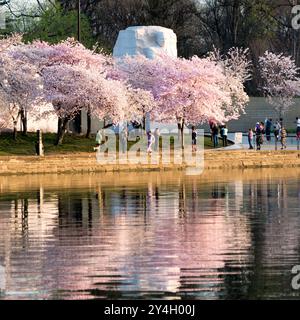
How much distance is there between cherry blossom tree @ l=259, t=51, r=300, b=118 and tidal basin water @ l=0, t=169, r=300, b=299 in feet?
166

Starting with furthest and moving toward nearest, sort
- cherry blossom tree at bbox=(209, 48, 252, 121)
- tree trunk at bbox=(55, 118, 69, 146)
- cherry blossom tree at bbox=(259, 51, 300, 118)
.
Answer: cherry blossom tree at bbox=(259, 51, 300, 118), cherry blossom tree at bbox=(209, 48, 252, 121), tree trunk at bbox=(55, 118, 69, 146)

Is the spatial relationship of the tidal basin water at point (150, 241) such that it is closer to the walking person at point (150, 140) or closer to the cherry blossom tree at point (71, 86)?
the walking person at point (150, 140)

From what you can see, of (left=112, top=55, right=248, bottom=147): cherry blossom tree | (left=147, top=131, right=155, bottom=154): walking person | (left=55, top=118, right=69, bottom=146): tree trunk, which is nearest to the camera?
(left=147, top=131, right=155, bottom=154): walking person

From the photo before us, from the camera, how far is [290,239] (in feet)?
84.9

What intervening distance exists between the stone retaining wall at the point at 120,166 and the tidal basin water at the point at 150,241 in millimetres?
8832

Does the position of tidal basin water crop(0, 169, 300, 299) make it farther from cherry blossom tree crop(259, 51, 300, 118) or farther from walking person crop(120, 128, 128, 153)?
cherry blossom tree crop(259, 51, 300, 118)

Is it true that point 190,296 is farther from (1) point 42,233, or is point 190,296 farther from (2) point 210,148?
(2) point 210,148

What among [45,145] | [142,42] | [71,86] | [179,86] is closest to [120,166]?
[45,145]

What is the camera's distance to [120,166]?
185 ft

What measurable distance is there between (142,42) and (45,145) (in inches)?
666

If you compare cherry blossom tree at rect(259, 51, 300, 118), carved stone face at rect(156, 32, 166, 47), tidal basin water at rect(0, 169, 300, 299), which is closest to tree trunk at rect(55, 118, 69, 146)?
carved stone face at rect(156, 32, 166, 47)

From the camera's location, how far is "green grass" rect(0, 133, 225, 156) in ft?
198

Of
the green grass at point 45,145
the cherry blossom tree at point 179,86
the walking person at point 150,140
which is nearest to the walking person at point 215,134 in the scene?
the green grass at point 45,145
